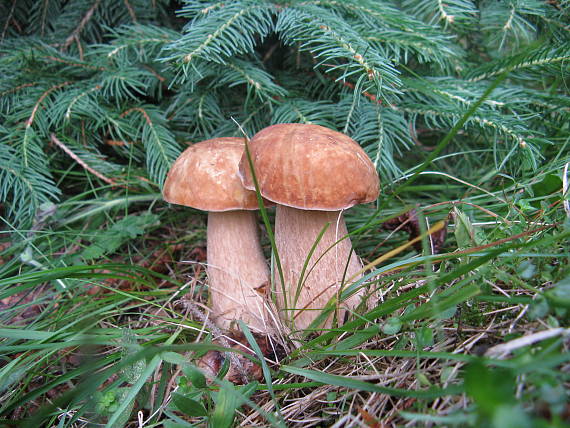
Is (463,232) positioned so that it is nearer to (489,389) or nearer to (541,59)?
(489,389)

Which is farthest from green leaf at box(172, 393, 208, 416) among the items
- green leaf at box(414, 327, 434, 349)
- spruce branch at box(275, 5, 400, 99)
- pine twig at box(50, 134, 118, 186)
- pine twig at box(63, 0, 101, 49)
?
pine twig at box(63, 0, 101, 49)

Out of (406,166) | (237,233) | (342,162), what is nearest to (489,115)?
(406,166)

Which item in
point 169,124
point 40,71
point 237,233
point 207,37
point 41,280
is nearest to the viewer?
point 41,280

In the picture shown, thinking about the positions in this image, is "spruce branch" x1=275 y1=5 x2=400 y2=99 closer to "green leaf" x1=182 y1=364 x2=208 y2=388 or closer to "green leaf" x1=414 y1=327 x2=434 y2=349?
"green leaf" x1=414 y1=327 x2=434 y2=349

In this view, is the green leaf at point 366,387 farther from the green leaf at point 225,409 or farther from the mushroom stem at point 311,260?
the mushroom stem at point 311,260

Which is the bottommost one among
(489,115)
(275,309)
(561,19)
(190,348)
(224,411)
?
(275,309)

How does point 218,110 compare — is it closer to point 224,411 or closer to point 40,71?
point 40,71

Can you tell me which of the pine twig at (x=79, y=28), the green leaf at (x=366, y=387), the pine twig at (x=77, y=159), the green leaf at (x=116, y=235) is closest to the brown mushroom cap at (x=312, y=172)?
the green leaf at (x=366, y=387)
